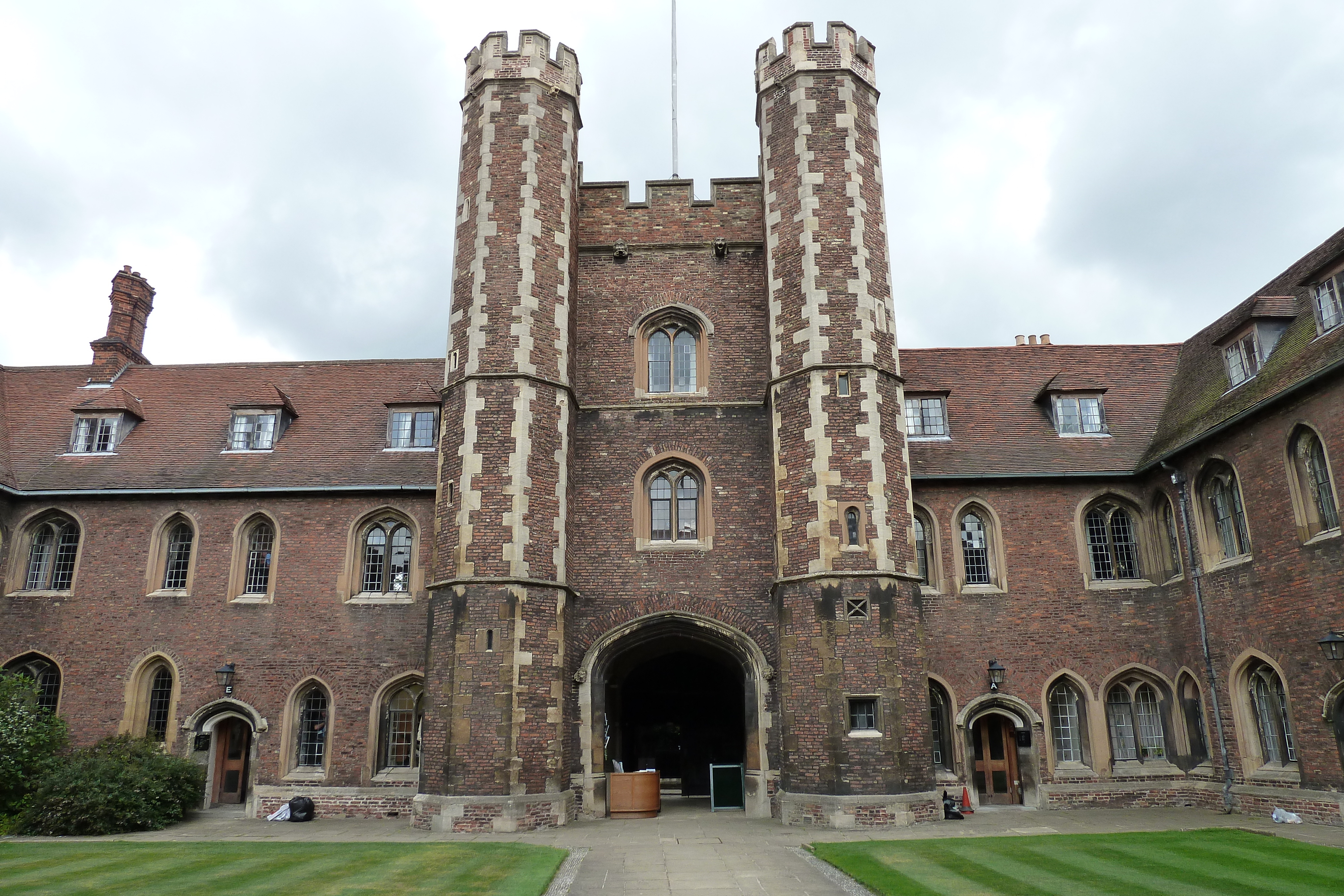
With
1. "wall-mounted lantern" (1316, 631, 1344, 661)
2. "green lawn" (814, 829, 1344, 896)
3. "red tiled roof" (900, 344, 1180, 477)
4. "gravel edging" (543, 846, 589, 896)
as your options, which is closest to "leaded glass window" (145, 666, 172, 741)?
"gravel edging" (543, 846, 589, 896)

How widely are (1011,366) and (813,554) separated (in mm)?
9436

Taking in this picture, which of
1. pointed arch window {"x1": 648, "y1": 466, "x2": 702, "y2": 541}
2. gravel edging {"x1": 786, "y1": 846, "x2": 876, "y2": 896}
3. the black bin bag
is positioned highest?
pointed arch window {"x1": 648, "y1": 466, "x2": 702, "y2": 541}

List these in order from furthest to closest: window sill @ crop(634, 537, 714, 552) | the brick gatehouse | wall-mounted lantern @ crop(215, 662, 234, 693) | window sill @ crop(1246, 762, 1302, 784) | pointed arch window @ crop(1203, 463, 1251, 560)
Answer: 1. wall-mounted lantern @ crop(215, 662, 234, 693)
2. window sill @ crop(634, 537, 714, 552)
3. pointed arch window @ crop(1203, 463, 1251, 560)
4. the brick gatehouse
5. window sill @ crop(1246, 762, 1302, 784)

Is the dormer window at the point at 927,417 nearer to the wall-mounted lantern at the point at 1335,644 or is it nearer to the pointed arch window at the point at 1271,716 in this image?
the pointed arch window at the point at 1271,716

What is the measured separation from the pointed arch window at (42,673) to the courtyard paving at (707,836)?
454cm

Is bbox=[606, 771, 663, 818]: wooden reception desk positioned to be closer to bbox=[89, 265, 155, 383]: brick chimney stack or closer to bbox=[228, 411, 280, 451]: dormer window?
bbox=[228, 411, 280, 451]: dormer window

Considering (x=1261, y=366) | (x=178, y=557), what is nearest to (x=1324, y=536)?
(x=1261, y=366)

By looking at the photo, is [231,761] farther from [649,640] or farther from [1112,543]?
[1112,543]

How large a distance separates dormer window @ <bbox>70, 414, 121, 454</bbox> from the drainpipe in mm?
23761

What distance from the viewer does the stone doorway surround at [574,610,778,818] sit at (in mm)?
18219

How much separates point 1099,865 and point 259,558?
17.5 metres

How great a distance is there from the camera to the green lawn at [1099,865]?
10.3 meters

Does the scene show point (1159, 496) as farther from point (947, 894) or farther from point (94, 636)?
point (94, 636)

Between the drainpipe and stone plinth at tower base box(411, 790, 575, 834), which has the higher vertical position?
the drainpipe
